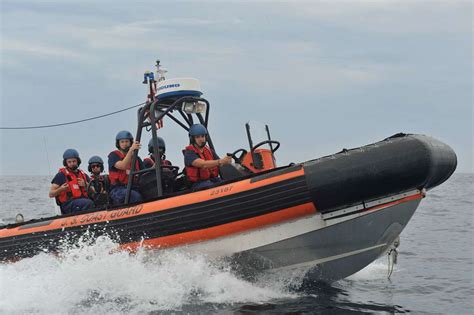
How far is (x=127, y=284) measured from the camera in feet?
21.7

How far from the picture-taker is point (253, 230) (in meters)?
6.43

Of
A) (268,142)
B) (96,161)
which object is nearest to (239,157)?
(268,142)

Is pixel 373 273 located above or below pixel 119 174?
below

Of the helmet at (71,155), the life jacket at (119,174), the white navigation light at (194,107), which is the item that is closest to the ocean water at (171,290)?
the life jacket at (119,174)

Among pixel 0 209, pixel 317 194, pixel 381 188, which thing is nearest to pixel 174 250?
pixel 317 194

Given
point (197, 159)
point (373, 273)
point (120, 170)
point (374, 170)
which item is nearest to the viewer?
point (374, 170)

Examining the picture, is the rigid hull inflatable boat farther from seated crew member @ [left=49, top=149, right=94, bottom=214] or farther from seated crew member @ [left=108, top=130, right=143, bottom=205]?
seated crew member @ [left=49, top=149, right=94, bottom=214]

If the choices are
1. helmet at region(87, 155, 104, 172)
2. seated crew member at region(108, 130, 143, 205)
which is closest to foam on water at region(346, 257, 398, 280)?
seated crew member at region(108, 130, 143, 205)

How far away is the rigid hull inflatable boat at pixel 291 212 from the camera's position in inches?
237

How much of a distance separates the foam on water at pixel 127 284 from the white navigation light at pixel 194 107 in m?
1.84

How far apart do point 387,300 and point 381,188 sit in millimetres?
1445

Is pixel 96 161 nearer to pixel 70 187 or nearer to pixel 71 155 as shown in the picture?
pixel 71 155

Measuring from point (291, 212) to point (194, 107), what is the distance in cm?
214

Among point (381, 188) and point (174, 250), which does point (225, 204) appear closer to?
point (174, 250)
